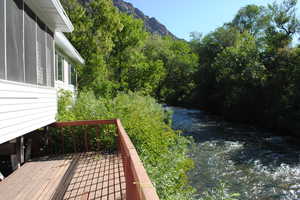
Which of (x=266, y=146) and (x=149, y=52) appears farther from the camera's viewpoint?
(x=149, y=52)

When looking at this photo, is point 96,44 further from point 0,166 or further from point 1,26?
point 1,26

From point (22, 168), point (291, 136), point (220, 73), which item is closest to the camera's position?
point (22, 168)

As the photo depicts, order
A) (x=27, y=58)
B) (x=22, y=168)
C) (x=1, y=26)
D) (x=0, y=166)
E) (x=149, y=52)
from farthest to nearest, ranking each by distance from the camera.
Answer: (x=149, y=52) → (x=0, y=166) → (x=22, y=168) → (x=27, y=58) → (x=1, y=26)

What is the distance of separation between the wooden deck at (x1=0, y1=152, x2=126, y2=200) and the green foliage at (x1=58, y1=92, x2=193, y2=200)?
66cm

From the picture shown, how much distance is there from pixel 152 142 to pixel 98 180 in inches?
74.6

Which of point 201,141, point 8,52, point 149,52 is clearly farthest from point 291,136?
point 149,52

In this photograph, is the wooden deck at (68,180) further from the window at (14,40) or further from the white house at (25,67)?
the window at (14,40)

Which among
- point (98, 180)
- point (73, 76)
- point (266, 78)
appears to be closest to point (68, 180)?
point (98, 180)

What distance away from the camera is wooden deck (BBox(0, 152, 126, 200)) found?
3596 mm

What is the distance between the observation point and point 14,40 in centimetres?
350

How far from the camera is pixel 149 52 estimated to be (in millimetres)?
29203

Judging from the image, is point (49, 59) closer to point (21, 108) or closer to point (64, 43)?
point (21, 108)

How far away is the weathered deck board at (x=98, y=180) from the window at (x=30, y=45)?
2.06 metres

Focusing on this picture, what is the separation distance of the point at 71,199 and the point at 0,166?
3.35 m
